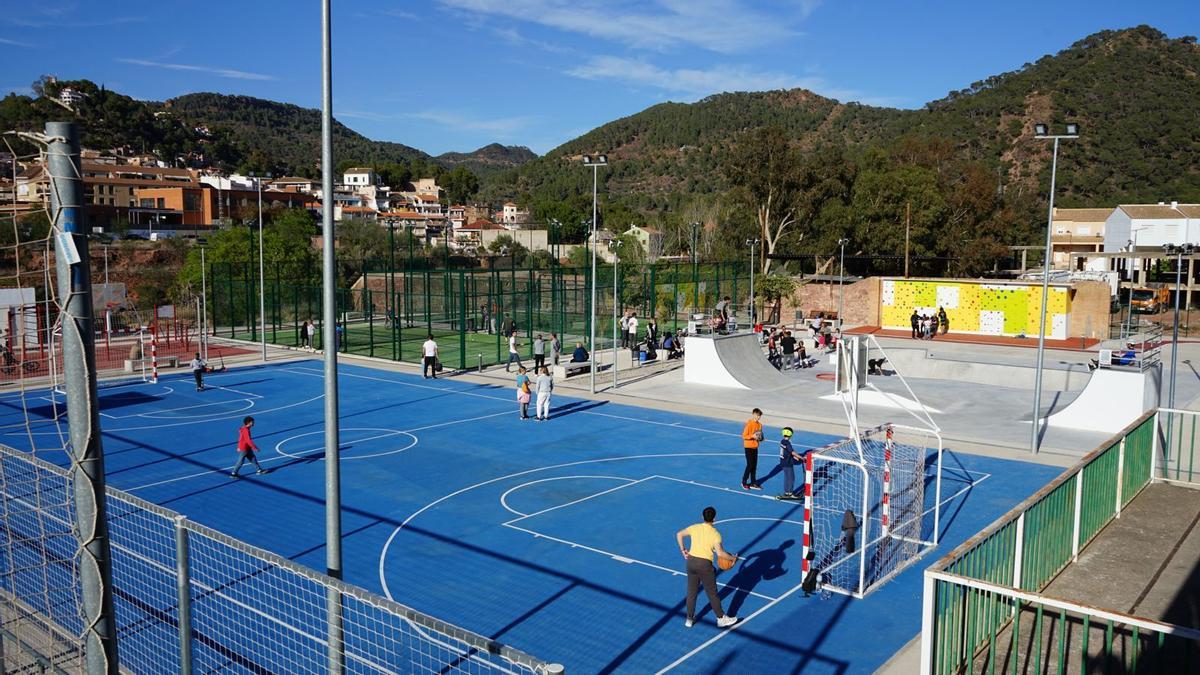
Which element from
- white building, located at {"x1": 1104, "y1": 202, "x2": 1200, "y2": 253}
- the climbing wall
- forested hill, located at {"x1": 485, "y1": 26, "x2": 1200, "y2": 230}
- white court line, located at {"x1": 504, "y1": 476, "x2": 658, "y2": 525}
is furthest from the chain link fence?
white building, located at {"x1": 1104, "y1": 202, "x2": 1200, "y2": 253}

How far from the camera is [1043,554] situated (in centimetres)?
1002

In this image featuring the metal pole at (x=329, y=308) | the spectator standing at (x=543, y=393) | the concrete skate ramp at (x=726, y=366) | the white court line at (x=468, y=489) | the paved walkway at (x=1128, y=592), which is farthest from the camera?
the concrete skate ramp at (x=726, y=366)

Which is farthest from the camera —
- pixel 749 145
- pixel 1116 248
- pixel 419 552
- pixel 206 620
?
pixel 1116 248

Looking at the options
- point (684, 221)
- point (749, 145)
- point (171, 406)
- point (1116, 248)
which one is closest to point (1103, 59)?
point (1116, 248)

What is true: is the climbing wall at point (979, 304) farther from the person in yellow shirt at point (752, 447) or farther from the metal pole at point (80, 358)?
the metal pole at point (80, 358)

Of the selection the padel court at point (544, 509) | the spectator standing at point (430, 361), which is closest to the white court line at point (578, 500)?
the padel court at point (544, 509)

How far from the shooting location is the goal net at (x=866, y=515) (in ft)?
41.1

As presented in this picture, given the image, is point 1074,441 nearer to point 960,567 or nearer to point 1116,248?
point 960,567

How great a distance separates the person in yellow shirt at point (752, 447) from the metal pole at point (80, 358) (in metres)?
13.1

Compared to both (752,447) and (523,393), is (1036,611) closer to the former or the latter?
(752,447)

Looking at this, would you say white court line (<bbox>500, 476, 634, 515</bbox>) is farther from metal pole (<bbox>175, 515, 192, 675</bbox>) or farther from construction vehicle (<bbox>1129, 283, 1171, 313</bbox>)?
construction vehicle (<bbox>1129, 283, 1171, 313</bbox>)

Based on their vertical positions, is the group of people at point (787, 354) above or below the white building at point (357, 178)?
below

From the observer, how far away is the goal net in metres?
12.5

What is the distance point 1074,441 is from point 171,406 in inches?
969
